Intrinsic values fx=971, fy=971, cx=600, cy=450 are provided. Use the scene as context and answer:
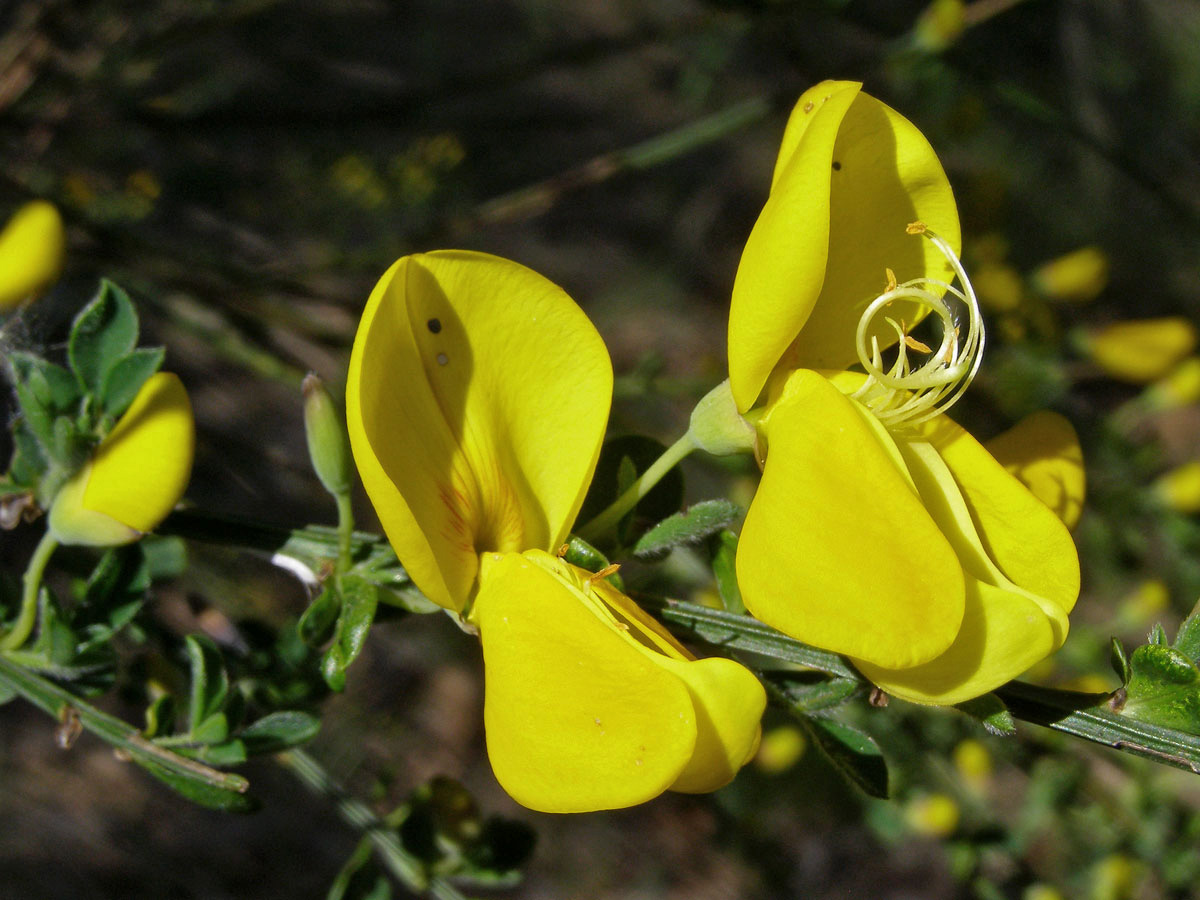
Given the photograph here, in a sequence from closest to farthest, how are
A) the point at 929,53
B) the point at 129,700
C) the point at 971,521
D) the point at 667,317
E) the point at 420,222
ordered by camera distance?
the point at 971,521 < the point at 129,700 < the point at 929,53 < the point at 420,222 < the point at 667,317

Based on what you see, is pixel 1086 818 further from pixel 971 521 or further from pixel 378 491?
pixel 378 491

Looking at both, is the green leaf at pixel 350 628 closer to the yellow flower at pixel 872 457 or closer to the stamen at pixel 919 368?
the yellow flower at pixel 872 457

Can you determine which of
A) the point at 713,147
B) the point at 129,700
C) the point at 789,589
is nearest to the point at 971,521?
the point at 789,589

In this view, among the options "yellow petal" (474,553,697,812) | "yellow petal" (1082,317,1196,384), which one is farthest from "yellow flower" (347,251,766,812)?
"yellow petal" (1082,317,1196,384)

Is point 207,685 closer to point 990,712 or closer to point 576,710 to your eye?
point 576,710

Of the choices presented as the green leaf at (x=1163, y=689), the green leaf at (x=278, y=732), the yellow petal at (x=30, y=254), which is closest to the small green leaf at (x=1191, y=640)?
the green leaf at (x=1163, y=689)

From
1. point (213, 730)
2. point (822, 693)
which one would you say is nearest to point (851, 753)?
point (822, 693)

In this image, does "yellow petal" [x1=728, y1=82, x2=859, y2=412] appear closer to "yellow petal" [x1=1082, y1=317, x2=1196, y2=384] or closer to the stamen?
the stamen

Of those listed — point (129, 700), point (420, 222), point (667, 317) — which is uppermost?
point (129, 700)
